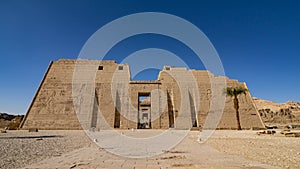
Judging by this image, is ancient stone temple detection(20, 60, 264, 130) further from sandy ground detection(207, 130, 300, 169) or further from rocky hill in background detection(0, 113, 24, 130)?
sandy ground detection(207, 130, 300, 169)

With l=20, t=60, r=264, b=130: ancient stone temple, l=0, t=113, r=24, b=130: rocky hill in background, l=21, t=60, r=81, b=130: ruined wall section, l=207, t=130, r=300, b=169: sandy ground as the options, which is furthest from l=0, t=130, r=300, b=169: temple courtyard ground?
l=0, t=113, r=24, b=130: rocky hill in background

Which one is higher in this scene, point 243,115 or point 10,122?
point 243,115

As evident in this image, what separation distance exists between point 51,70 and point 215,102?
72.5 ft

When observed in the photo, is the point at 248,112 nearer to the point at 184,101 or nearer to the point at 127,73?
the point at 184,101

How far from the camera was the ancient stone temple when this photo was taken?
71.2 feet

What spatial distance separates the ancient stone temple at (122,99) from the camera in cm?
2169

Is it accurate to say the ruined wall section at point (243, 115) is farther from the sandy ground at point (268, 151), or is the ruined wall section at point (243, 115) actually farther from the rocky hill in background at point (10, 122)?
the rocky hill in background at point (10, 122)

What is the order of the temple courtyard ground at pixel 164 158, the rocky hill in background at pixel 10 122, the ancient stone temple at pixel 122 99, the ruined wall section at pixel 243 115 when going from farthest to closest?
the ruined wall section at pixel 243 115 < the rocky hill in background at pixel 10 122 < the ancient stone temple at pixel 122 99 < the temple courtyard ground at pixel 164 158

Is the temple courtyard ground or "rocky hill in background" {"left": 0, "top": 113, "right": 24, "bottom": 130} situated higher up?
"rocky hill in background" {"left": 0, "top": 113, "right": 24, "bottom": 130}

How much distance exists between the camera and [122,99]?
22.9 m

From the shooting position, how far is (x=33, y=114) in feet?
71.5

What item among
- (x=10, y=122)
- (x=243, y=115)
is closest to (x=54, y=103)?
(x=10, y=122)

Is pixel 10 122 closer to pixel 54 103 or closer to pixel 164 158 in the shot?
pixel 54 103

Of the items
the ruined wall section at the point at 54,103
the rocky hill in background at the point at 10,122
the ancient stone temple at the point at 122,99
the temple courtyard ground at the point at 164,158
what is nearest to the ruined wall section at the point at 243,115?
the ancient stone temple at the point at 122,99
